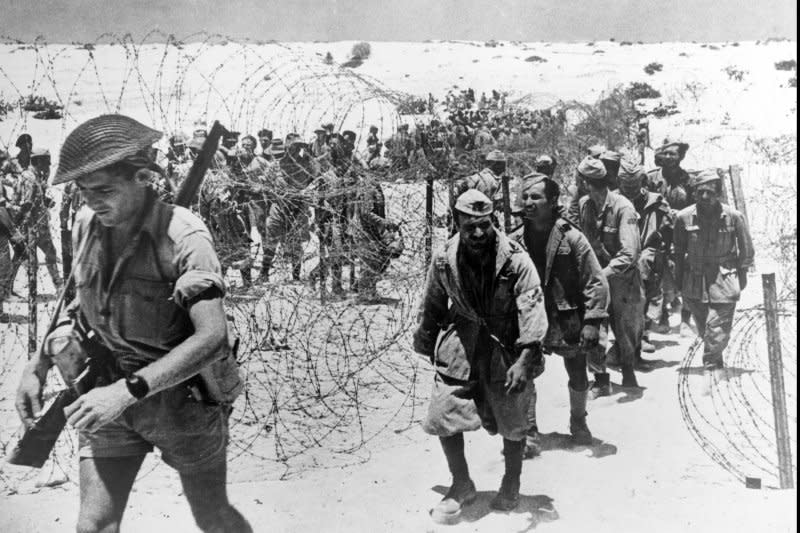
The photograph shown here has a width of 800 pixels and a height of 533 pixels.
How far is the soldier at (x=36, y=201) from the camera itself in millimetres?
6430

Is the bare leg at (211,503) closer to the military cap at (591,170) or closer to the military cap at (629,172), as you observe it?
the military cap at (591,170)

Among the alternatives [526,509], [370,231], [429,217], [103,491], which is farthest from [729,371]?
[103,491]

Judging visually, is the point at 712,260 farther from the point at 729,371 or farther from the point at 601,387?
the point at 601,387

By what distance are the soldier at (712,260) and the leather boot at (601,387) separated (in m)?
0.85

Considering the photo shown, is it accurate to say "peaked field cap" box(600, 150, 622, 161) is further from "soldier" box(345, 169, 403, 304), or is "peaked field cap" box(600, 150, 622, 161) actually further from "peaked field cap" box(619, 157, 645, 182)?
"soldier" box(345, 169, 403, 304)

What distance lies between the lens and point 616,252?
705 cm

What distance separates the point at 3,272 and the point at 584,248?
6.14 metres

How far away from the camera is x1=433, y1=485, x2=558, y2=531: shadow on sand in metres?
4.80

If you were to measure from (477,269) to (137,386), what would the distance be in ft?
6.98

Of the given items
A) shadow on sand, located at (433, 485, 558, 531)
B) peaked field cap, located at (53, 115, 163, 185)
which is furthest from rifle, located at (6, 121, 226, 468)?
shadow on sand, located at (433, 485, 558, 531)

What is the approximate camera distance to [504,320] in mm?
4699

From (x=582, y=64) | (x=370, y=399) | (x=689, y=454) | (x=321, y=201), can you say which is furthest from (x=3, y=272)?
(x=582, y=64)

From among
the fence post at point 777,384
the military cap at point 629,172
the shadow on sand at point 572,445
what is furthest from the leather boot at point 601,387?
the military cap at point 629,172

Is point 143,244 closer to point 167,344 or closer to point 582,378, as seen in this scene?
point 167,344
